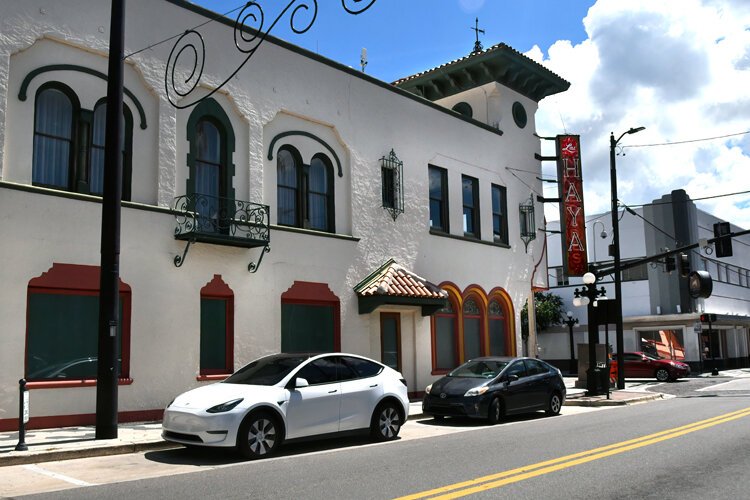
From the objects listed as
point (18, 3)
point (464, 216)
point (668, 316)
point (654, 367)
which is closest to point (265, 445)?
point (18, 3)

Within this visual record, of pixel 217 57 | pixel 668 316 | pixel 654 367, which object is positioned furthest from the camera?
pixel 668 316

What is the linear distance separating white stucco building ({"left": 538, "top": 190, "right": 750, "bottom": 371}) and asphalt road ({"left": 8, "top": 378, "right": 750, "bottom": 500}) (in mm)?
28478

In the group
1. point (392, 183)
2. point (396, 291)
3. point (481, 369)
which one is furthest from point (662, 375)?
point (481, 369)

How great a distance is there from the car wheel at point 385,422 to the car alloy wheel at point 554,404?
573 centimetres

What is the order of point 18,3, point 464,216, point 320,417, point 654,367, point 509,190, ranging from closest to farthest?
point 320,417, point 18,3, point 464,216, point 509,190, point 654,367

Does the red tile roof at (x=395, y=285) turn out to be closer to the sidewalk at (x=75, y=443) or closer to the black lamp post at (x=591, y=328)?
the black lamp post at (x=591, y=328)

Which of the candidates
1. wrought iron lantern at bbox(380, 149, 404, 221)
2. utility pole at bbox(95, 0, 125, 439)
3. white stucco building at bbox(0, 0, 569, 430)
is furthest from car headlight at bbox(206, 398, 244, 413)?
wrought iron lantern at bbox(380, 149, 404, 221)

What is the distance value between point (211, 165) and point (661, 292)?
3234 centimetres

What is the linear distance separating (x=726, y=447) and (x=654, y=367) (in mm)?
22994

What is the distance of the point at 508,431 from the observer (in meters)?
13.8

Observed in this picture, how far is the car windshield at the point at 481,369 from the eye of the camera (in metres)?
16.1

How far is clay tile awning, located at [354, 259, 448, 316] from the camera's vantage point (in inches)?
733

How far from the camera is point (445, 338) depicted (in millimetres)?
22047

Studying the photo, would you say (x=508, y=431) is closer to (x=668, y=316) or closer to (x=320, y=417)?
(x=320, y=417)
